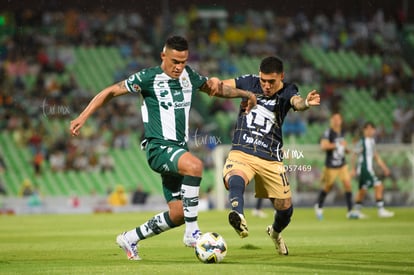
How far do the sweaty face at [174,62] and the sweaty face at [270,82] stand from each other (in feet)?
4.05

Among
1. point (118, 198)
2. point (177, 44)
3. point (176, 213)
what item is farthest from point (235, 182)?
point (118, 198)

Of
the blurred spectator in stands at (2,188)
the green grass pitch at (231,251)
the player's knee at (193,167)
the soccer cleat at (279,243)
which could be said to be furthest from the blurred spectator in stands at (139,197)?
the player's knee at (193,167)

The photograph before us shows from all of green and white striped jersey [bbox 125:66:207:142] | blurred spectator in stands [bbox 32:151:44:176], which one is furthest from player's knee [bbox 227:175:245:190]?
blurred spectator in stands [bbox 32:151:44:176]

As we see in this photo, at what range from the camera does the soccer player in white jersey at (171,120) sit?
9.66 m

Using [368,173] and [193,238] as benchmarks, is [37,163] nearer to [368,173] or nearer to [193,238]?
[368,173]

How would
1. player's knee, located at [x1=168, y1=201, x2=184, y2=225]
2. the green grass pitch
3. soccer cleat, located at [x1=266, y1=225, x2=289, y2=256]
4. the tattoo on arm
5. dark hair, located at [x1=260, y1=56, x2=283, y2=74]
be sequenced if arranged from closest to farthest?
the green grass pitch → player's knee, located at [x1=168, y1=201, x2=184, y2=225] → the tattoo on arm → dark hair, located at [x1=260, y1=56, x2=283, y2=74] → soccer cleat, located at [x1=266, y1=225, x2=289, y2=256]

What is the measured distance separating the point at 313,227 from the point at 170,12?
64.8 feet

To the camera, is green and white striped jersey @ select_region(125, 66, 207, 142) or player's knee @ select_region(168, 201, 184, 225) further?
player's knee @ select_region(168, 201, 184, 225)

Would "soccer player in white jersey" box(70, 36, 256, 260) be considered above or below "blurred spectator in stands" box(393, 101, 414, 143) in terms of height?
above

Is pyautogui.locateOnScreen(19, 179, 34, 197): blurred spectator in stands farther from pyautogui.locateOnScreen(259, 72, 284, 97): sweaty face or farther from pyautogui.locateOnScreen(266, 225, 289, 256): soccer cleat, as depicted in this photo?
pyautogui.locateOnScreen(259, 72, 284, 97): sweaty face

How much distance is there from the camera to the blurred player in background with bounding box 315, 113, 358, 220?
68.2ft

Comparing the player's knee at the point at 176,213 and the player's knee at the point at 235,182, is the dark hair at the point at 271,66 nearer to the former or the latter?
the player's knee at the point at 235,182

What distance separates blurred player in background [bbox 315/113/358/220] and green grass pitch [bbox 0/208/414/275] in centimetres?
238

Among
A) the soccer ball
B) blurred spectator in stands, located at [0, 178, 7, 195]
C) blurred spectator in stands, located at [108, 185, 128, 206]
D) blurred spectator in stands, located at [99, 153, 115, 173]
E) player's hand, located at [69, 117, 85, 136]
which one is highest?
player's hand, located at [69, 117, 85, 136]
